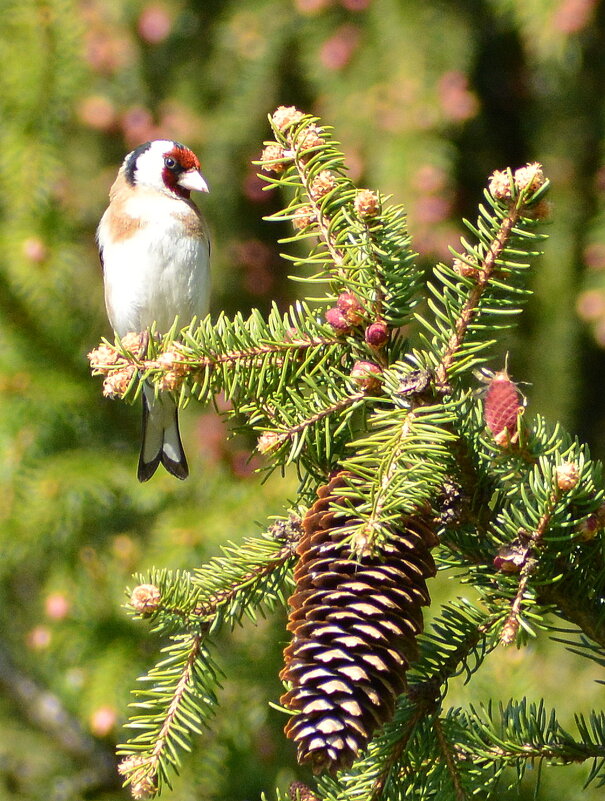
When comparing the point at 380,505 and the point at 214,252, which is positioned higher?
the point at 214,252

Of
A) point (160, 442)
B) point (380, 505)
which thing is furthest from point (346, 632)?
point (160, 442)

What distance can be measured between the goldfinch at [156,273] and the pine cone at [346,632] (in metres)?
1.14

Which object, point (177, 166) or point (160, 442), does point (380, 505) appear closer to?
point (160, 442)

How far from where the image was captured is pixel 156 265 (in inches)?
84.4

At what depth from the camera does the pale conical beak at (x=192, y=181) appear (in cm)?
227

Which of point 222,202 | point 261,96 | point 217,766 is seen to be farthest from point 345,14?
point 217,766

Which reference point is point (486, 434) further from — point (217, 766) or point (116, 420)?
point (116, 420)

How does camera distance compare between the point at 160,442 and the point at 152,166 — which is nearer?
the point at 160,442

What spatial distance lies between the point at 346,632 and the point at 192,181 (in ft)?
5.39

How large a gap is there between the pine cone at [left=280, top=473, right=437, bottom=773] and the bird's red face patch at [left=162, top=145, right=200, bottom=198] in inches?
62.9

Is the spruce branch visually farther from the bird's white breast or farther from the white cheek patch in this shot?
the white cheek patch

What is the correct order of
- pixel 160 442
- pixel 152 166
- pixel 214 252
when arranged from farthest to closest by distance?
pixel 214 252 < pixel 152 166 < pixel 160 442

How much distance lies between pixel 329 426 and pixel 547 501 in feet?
0.87

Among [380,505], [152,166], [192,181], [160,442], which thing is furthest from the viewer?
[152,166]
